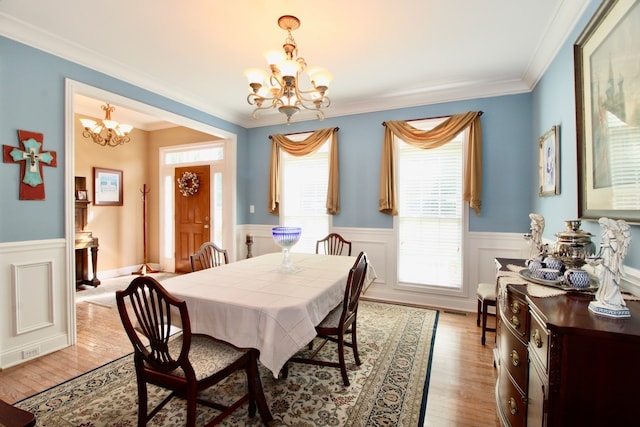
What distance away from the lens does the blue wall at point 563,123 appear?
2.14 metres

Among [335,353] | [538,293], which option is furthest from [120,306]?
[538,293]

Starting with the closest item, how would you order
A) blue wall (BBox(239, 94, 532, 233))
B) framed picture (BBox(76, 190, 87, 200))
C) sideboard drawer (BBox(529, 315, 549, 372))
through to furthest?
sideboard drawer (BBox(529, 315, 549, 372))
blue wall (BBox(239, 94, 532, 233))
framed picture (BBox(76, 190, 87, 200))

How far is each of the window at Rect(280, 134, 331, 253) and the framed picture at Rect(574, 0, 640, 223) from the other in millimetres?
2985

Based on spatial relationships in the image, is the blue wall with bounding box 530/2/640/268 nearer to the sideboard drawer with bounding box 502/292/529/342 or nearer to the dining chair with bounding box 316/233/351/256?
the sideboard drawer with bounding box 502/292/529/342

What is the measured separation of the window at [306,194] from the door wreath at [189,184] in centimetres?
178

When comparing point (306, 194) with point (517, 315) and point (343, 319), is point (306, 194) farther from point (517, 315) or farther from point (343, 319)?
point (517, 315)

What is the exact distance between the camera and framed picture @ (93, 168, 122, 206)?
4.96m

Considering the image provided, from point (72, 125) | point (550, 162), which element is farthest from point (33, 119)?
point (550, 162)

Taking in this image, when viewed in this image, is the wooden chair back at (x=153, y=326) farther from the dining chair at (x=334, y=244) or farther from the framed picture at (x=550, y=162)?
the framed picture at (x=550, y=162)

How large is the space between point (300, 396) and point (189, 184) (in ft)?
14.8

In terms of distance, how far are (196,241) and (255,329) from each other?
14.4ft

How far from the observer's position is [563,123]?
7.80 ft

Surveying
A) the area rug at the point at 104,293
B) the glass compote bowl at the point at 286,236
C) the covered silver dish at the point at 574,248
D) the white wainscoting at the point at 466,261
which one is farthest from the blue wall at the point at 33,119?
the covered silver dish at the point at 574,248

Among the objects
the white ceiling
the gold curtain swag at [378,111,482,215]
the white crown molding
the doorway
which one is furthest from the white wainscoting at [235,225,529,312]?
the white crown molding
